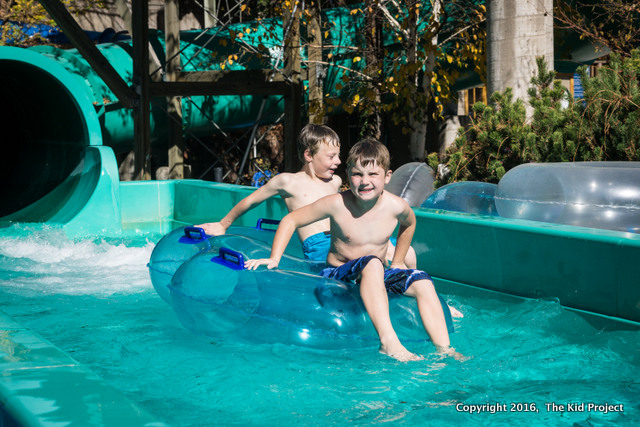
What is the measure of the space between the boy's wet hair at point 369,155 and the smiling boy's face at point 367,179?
1cm

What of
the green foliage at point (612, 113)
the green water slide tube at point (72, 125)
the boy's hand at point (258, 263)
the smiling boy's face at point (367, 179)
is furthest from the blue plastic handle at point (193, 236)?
the green water slide tube at point (72, 125)

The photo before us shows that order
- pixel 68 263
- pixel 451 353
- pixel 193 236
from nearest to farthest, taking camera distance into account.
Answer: pixel 451 353 < pixel 193 236 < pixel 68 263

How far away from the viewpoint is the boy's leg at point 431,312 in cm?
318

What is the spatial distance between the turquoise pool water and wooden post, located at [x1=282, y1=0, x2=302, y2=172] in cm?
404

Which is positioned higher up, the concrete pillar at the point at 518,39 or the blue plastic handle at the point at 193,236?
the concrete pillar at the point at 518,39

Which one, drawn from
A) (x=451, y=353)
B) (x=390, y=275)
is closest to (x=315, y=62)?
(x=390, y=275)

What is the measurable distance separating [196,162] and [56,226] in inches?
186

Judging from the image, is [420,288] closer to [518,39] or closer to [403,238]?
[403,238]

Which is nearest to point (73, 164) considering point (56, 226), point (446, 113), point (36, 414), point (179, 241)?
point (56, 226)

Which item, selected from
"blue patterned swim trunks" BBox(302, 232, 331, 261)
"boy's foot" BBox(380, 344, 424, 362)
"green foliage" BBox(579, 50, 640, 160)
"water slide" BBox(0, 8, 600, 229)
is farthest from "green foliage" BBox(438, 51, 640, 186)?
"water slide" BBox(0, 8, 600, 229)

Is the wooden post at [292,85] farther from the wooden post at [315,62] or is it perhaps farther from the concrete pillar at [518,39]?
the concrete pillar at [518,39]

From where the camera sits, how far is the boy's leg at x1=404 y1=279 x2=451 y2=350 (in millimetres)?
3182

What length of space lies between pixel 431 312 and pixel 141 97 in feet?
18.7

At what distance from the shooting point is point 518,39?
6.02m
